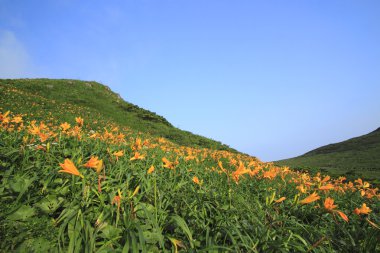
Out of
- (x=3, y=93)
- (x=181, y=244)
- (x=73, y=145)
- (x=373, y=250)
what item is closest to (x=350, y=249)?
(x=373, y=250)

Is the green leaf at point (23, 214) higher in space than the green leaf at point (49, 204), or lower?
lower

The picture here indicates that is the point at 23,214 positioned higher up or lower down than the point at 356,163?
lower down

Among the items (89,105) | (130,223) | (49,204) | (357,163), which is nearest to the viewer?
(130,223)

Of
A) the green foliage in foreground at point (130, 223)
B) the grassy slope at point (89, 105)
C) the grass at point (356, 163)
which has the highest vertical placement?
the grassy slope at point (89, 105)

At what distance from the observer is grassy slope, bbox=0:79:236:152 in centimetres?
1620

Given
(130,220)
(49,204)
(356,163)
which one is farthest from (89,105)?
(356,163)

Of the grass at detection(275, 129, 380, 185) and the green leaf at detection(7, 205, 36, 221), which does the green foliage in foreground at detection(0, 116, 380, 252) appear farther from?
the grass at detection(275, 129, 380, 185)

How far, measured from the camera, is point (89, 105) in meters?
21.6

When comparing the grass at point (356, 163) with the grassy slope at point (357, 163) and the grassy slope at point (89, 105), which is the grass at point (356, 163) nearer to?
the grassy slope at point (357, 163)

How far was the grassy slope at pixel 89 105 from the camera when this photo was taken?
1620cm

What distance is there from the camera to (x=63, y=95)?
22.6m

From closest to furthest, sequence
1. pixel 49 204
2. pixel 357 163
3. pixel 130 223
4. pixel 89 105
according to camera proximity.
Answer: pixel 130 223 < pixel 49 204 < pixel 357 163 < pixel 89 105

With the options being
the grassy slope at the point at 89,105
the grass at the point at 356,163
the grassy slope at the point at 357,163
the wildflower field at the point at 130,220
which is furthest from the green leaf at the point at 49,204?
the grassy slope at the point at 357,163

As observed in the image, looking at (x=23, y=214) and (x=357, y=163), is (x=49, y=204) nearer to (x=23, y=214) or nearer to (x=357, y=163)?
(x=23, y=214)
